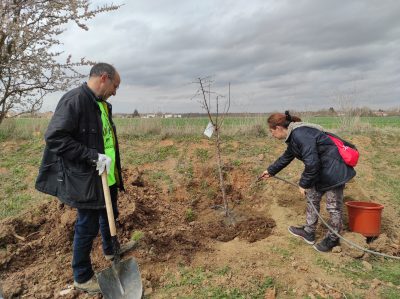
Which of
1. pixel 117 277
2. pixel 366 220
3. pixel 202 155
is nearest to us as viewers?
pixel 117 277

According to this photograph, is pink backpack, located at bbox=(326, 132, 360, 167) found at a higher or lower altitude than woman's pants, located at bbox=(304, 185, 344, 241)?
higher

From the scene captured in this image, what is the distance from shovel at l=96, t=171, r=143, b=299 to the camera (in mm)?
3275

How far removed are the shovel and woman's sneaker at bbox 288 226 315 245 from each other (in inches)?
88.9

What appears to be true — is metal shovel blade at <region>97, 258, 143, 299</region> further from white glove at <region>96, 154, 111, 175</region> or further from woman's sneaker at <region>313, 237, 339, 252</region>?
woman's sneaker at <region>313, 237, 339, 252</region>

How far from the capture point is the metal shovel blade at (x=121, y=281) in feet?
10.9

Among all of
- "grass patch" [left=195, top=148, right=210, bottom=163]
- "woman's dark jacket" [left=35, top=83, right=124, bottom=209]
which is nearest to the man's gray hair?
"woman's dark jacket" [left=35, top=83, right=124, bottom=209]

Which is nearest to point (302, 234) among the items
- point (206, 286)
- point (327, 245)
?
point (327, 245)

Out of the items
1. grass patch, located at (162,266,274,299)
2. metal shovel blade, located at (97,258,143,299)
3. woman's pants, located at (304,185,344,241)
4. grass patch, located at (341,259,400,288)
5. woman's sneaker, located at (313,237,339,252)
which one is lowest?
grass patch, located at (341,259,400,288)

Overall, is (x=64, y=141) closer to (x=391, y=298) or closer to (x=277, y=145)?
(x=391, y=298)

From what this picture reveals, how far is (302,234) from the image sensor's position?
4691 millimetres

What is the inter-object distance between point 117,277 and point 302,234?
8.17 feet

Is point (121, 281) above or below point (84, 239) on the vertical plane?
below

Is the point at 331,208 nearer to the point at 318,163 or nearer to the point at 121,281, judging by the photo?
the point at 318,163

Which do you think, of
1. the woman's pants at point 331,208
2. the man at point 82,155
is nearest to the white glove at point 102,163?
the man at point 82,155
